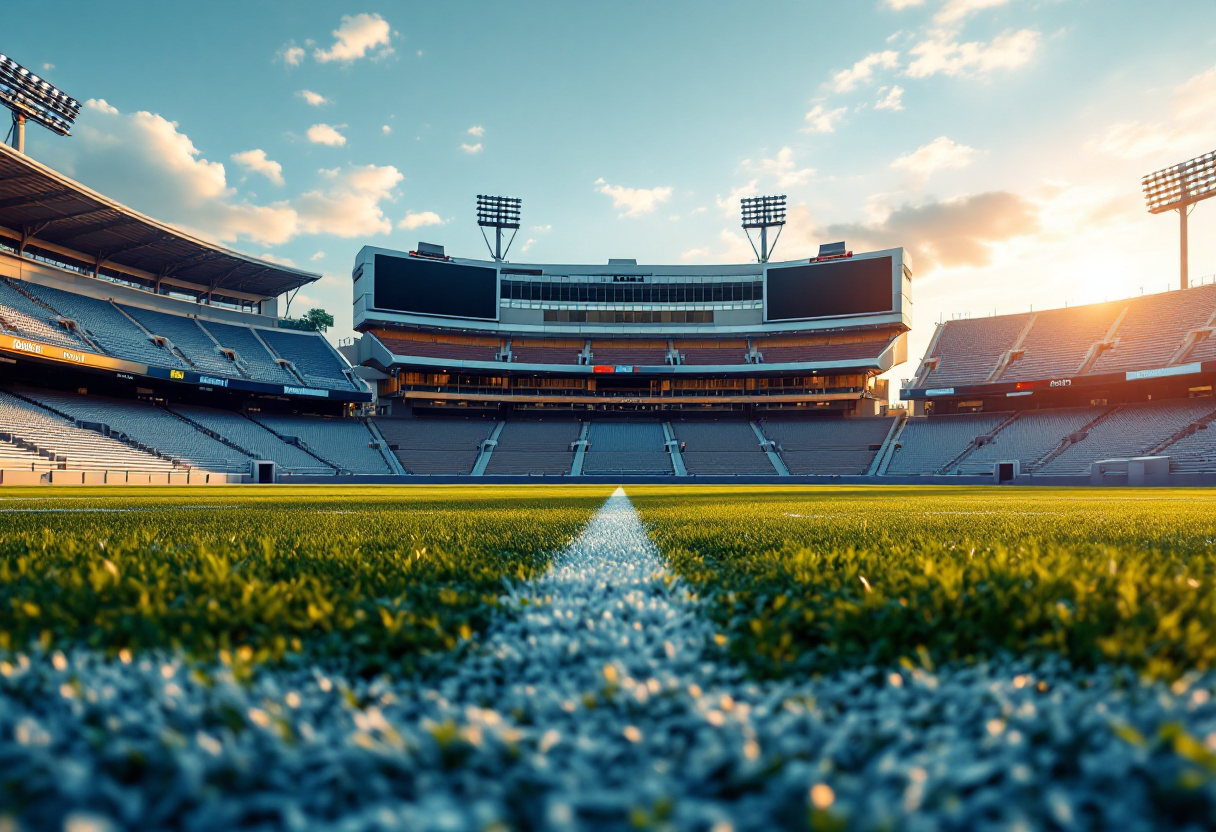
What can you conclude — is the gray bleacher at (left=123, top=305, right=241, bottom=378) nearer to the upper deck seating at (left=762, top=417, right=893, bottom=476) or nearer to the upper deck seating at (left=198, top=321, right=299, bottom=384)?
Answer: the upper deck seating at (left=198, top=321, right=299, bottom=384)

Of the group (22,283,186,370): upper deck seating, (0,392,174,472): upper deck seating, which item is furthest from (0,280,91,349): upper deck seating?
(0,392,174,472): upper deck seating

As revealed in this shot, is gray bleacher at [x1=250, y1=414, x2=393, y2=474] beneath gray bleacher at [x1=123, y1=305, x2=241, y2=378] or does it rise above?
beneath

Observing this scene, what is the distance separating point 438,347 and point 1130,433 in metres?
44.4

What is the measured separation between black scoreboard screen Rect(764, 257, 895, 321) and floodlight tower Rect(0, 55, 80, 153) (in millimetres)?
45196

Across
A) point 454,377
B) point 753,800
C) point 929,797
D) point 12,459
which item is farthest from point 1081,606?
point 454,377

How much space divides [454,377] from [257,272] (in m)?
15.1

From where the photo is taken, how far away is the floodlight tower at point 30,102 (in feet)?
102

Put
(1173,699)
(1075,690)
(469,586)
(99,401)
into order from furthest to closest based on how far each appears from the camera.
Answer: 1. (99,401)
2. (469,586)
3. (1075,690)
4. (1173,699)

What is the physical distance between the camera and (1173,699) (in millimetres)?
889

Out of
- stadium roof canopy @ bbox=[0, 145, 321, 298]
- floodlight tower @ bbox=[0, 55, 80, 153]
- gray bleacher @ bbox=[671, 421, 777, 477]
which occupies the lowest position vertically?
gray bleacher @ bbox=[671, 421, 777, 477]

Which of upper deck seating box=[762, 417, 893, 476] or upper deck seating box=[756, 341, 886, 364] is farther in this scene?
upper deck seating box=[756, 341, 886, 364]

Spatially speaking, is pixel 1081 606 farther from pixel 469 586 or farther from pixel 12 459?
pixel 12 459

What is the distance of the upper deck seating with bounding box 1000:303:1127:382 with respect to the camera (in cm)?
3825

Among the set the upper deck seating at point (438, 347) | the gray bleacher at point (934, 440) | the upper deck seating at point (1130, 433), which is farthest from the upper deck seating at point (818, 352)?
the upper deck seating at point (438, 347)
